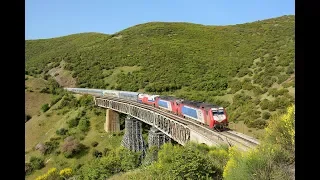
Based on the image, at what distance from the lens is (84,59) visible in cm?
6625

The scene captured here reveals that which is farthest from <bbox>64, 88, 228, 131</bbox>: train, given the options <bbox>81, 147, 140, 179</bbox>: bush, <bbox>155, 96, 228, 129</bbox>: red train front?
<bbox>81, 147, 140, 179</bbox>: bush

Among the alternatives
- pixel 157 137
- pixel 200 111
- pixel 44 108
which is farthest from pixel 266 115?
pixel 44 108

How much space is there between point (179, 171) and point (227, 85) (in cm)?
3140

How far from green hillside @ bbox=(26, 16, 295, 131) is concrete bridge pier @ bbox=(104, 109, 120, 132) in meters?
8.43

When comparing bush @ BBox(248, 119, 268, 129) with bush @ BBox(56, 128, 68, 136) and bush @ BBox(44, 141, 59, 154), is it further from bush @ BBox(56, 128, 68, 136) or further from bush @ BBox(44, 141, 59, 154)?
bush @ BBox(56, 128, 68, 136)

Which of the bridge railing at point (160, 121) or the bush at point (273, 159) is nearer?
the bush at point (273, 159)

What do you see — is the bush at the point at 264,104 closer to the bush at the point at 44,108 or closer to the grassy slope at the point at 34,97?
the bush at the point at 44,108

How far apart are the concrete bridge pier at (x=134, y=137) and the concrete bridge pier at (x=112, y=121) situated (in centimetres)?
734

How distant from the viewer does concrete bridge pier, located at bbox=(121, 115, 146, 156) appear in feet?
99.4

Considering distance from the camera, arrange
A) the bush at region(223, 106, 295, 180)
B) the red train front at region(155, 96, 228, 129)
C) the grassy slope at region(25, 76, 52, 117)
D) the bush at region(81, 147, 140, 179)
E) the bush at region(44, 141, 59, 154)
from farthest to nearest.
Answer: the grassy slope at region(25, 76, 52, 117) → the bush at region(44, 141, 59, 154) → the bush at region(81, 147, 140, 179) → the red train front at region(155, 96, 228, 129) → the bush at region(223, 106, 295, 180)

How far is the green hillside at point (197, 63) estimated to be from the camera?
113 ft

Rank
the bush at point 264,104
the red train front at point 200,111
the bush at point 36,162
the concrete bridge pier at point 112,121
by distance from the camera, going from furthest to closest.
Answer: the concrete bridge pier at point 112,121, the bush at point 36,162, the bush at point 264,104, the red train front at point 200,111

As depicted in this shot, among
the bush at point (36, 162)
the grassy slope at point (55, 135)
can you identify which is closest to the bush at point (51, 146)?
the grassy slope at point (55, 135)

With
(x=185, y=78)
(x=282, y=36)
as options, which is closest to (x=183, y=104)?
(x=185, y=78)
